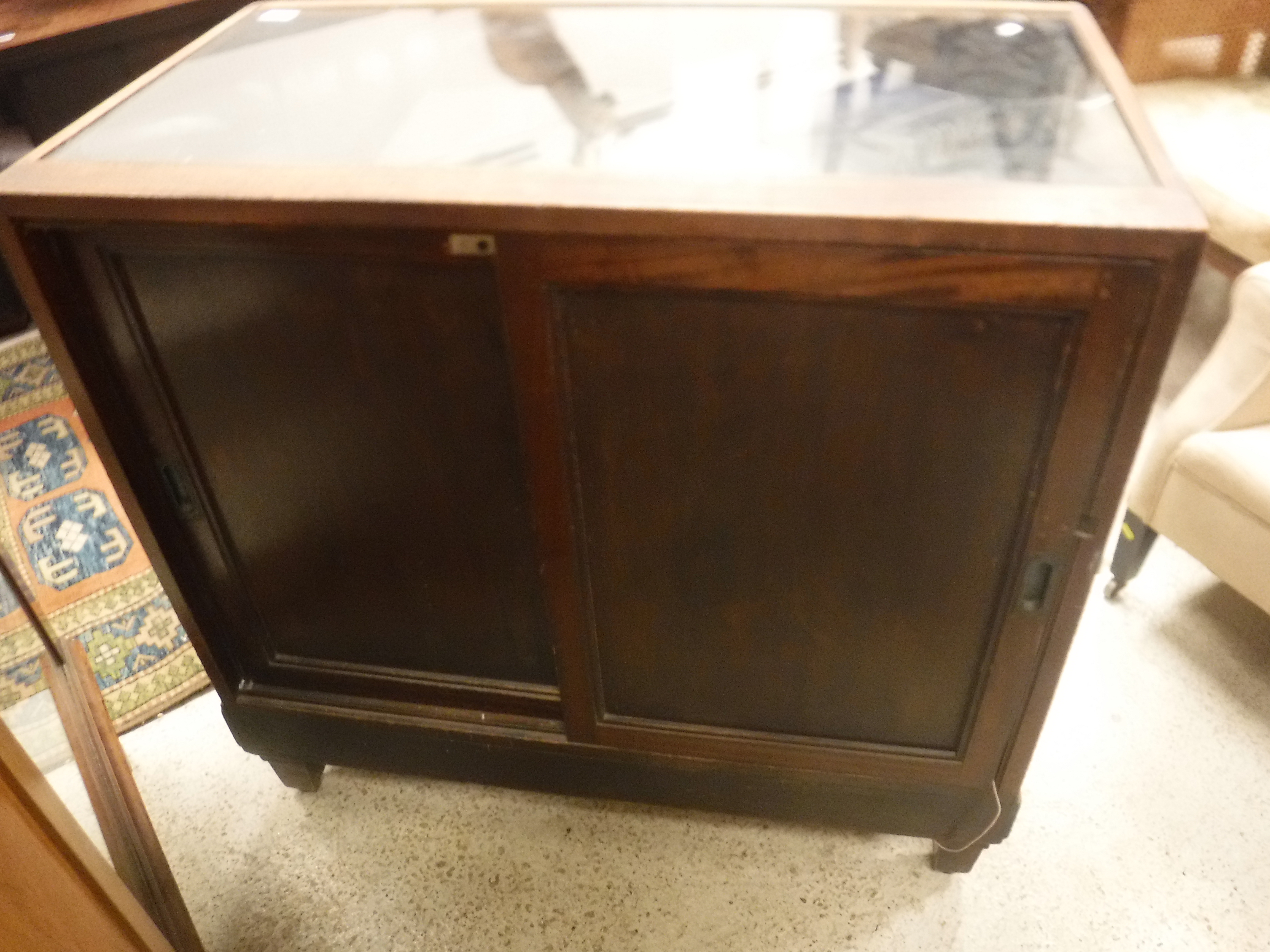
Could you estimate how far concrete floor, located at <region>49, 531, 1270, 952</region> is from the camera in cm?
110

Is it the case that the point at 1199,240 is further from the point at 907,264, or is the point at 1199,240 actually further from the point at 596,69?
the point at 596,69

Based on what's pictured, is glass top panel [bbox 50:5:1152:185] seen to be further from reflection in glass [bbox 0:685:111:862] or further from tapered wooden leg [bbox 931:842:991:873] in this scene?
tapered wooden leg [bbox 931:842:991:873]

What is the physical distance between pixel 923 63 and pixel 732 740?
0.69m

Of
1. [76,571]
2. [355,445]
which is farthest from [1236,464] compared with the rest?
[76,571]

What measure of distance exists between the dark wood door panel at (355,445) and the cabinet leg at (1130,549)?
0.90 m

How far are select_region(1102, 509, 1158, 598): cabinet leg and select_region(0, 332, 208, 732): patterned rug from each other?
1372mm

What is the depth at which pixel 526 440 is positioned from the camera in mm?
798

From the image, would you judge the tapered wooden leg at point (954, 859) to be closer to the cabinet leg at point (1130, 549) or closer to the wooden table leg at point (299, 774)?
the cabinet leg at point (1130, 549)

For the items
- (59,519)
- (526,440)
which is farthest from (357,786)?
(59,519)

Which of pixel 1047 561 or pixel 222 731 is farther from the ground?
pixel 1047 561

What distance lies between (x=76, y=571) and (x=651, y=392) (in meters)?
1.25

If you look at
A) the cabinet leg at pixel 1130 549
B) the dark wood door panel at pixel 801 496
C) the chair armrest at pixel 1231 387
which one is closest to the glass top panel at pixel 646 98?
the dark wood door panel at pixel 801 496

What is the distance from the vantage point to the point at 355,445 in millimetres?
865

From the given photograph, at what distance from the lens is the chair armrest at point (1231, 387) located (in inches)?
45.3
